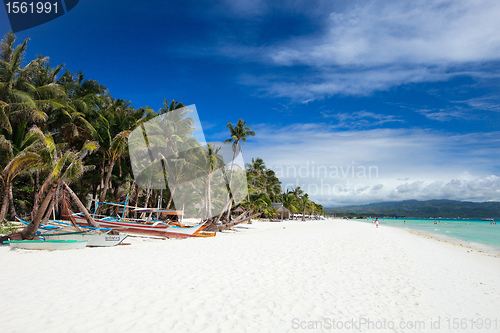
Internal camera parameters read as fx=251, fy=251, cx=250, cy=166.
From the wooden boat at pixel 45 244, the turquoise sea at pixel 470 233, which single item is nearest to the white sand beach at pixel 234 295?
the wooden boat at pixel 45 244

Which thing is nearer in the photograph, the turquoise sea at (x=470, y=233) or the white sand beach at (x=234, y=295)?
the white sand beach at (x=234, y=295)

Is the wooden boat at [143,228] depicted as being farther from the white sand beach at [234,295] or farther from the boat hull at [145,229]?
the white sand beach at [234,295]

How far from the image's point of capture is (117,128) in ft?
61.8

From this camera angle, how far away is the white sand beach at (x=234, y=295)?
12.3 feet

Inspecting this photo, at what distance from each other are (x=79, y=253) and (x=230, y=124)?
2116 cm

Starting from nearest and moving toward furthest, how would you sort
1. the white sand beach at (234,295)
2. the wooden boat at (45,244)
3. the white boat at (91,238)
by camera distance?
the white sand beach at (234,295) → the wooden boat at (45,244) → the white boat at (91,238)

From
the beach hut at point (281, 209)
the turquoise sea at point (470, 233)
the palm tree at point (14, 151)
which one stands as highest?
the palm tree at point (14, 151)

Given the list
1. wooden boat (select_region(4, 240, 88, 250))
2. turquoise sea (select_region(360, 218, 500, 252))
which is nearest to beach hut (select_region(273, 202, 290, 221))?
turquoise sea (select_region(360, 218, 500, 252))

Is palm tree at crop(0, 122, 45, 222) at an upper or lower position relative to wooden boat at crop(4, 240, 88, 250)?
upper

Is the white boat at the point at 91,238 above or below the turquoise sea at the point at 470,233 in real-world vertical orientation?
above

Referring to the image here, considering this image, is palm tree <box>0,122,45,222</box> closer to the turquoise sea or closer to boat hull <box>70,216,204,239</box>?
boat hull <box>70,216,204,239</box>

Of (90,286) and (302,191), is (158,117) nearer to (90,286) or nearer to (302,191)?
(90,286)

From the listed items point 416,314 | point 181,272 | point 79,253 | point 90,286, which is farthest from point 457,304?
point 79,253

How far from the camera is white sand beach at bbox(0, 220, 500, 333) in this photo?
376 centimetres
